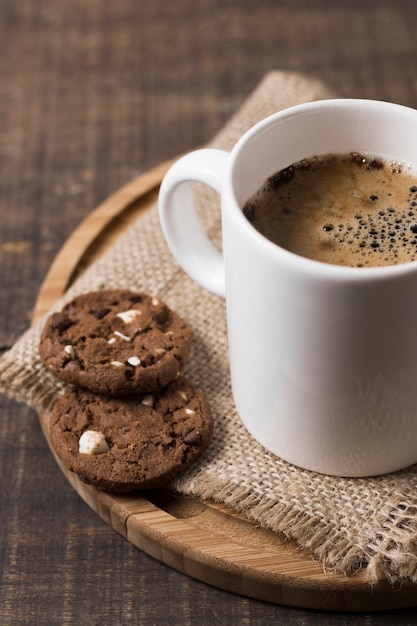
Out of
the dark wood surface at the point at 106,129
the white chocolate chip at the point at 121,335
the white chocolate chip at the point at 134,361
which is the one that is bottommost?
the dark wood surface at the point at 106,129

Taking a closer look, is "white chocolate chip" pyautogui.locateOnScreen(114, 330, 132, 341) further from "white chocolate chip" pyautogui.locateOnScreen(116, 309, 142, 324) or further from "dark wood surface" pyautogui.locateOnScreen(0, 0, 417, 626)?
"dark wood surface" pyautogui.locateOnScreen(0, 0, 417, 626)

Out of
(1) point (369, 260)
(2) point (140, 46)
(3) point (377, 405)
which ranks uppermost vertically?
(1) point (369, 260)

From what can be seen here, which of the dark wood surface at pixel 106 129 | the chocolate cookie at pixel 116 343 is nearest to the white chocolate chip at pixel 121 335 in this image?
the chocolate cookie at pixel 116 343

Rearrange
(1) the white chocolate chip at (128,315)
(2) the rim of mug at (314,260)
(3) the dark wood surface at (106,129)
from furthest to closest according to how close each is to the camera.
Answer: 1. (1) the white chocolate chip at (128,315)
2. (3) the dark wood surface at (106,129)
3. (2) the rim of mug at (314,260)

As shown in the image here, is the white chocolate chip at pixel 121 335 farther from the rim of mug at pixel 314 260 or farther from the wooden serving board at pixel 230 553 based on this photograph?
the rim of mug at pixel 314 260

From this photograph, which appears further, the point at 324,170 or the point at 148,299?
the point at 148,299

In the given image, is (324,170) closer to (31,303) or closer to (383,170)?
(383,170)

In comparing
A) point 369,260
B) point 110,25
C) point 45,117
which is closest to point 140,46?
point 110,25
